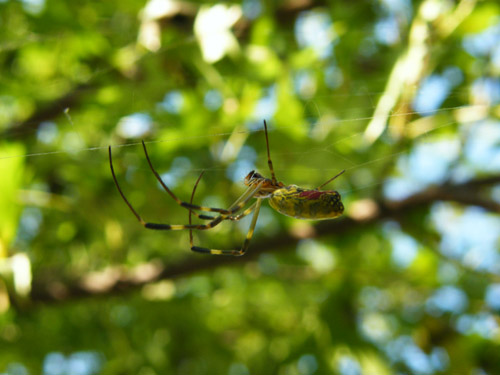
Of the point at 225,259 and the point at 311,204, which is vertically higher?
the point at 311,204

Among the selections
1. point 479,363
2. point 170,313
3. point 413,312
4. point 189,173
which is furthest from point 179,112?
point 479,363

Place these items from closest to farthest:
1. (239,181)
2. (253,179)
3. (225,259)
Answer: (253,179), (239,181), (225,259)

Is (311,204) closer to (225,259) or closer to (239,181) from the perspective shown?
(239,181)

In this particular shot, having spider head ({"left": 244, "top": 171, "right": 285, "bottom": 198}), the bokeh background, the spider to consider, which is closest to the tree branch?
the bokeh background

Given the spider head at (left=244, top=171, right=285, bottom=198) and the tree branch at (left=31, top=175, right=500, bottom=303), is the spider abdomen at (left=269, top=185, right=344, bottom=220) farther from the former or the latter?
the tree branch at (left=31, top=175, right=500, bottom=303)

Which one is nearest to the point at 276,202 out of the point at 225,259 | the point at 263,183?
the point at 263,183

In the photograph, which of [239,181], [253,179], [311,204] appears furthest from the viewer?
[239,181]

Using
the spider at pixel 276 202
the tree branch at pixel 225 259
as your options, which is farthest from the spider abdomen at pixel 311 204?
the tree branch at pixel 225 259

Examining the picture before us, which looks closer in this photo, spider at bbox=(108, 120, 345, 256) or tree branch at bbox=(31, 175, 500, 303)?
spider at bbox=(108, 120, 345, 256)
